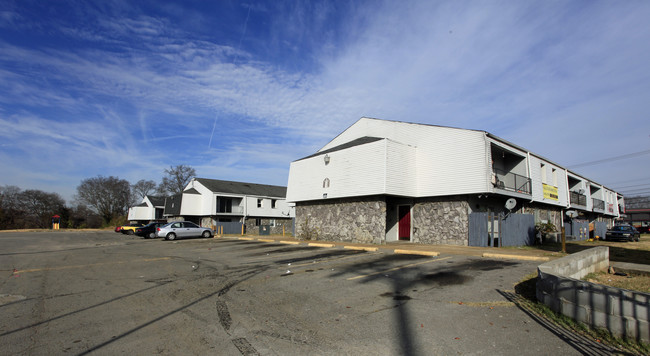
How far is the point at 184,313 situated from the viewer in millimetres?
5984

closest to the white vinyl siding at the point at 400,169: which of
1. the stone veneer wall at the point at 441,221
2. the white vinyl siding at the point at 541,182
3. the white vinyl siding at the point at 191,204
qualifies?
the stone veneer wall at the point at 441,221

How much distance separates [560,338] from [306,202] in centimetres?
2155

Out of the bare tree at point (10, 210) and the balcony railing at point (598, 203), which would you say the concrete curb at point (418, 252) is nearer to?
the balcony railing at point (598, 203)

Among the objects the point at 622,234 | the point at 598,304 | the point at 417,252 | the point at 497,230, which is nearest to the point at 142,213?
the point at 417,252

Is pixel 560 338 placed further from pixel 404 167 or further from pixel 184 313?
pixel 404 167

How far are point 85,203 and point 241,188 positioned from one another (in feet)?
169

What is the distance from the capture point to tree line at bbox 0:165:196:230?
201 ft

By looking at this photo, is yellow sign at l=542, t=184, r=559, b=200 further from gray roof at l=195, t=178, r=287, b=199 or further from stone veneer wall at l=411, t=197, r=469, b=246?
gray roof at l=195, t=178, r=287, b=199

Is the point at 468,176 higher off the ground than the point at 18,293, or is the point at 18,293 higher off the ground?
the point at 468,176

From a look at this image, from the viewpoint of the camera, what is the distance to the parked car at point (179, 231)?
2777 cm

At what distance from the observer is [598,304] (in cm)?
468

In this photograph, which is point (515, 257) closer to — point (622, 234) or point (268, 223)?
point (622, 234)

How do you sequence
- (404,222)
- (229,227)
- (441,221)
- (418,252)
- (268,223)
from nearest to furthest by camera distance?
A: (418,252)
(441,221)
(404,222)
(229,227)
(268,223)

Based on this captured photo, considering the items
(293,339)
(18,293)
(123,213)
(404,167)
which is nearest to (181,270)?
(18,293)
